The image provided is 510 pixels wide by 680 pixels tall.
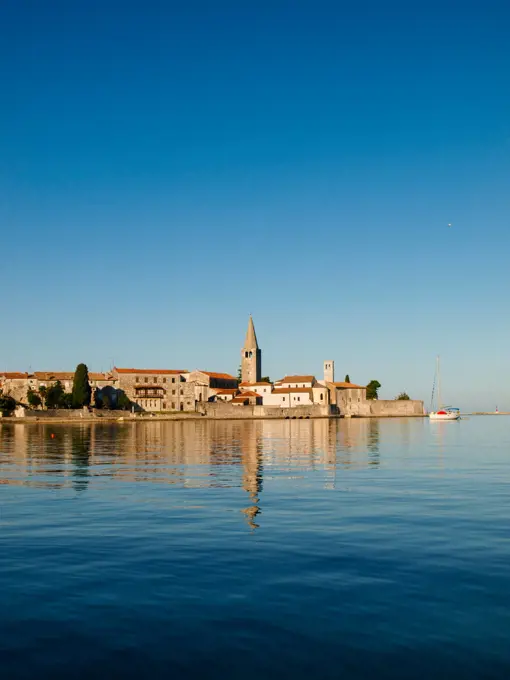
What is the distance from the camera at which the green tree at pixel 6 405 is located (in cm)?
12231

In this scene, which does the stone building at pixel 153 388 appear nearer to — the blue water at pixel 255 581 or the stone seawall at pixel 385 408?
the stone seawall at pixel 385 408

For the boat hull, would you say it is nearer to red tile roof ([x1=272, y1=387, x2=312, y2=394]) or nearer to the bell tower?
red tile roof ([x1=272, y1=387, x2=312, y2=394])

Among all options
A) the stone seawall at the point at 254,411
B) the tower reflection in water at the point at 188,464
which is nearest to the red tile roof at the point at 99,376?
the stone seawall at the point at 254,411

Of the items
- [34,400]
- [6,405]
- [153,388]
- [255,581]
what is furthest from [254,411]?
[255,581]

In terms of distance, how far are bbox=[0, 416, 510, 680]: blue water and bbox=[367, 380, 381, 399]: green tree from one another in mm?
133643

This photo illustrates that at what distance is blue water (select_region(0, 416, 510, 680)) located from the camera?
812cm

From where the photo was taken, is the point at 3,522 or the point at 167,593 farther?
the point at 3,522

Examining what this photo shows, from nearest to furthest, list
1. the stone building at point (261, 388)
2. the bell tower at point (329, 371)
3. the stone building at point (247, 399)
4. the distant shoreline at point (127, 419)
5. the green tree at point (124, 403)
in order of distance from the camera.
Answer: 1. the distant shoreline at point (127, 419)
2. the green tree at point (124, 403)
3. the stone building at point (247, 399)
4. the stone building at point (261, 388)
5. the bell tower at point (329, 371)

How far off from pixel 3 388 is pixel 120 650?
13768 cm

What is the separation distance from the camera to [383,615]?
377 inches

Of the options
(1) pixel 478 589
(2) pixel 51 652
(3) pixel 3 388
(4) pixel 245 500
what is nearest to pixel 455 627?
(1) pixel 478 589

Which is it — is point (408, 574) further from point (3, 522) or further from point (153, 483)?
point (153, 483)

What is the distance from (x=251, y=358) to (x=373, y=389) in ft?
103

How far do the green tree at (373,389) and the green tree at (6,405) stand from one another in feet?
265
